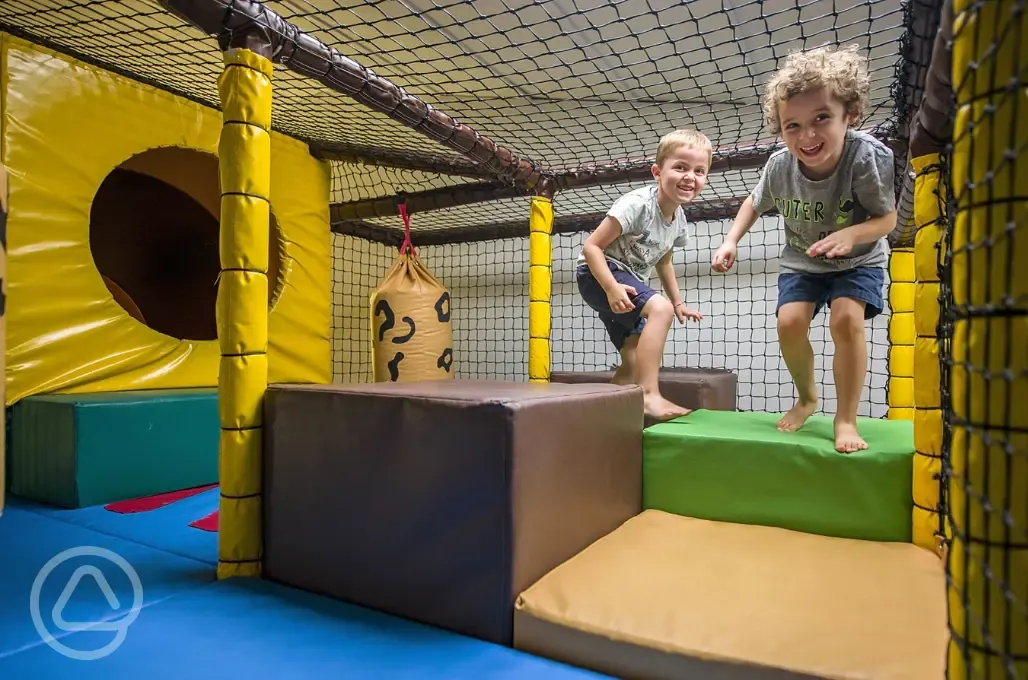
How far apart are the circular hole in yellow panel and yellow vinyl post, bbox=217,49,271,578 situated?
5.00 ft

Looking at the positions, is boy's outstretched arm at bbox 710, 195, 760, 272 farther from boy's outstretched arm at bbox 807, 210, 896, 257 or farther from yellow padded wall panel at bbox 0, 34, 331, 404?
yellow padded wall panel at bbox 0, 34, 331, 404

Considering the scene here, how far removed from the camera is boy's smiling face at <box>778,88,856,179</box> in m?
1.09

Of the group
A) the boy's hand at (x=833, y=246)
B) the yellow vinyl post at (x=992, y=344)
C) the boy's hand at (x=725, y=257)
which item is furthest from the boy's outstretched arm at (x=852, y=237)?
the yellow vinyl post at (x=992, y=344)

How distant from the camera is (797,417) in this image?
1275 millimetres

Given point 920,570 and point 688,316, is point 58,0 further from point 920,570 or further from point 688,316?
point 920,570

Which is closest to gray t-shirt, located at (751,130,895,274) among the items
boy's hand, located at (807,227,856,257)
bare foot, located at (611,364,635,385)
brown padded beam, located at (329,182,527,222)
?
boy's hand, located at (807,227,856,257)

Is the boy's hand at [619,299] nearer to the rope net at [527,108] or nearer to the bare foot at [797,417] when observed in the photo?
the bare foot at [797,417]

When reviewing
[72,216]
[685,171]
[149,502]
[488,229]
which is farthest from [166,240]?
[685,171]

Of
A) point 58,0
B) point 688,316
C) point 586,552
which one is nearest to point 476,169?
point 688,316

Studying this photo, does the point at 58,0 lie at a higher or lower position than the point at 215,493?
higher

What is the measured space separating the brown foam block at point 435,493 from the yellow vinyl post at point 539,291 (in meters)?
1.16

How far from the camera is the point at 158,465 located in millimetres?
1604

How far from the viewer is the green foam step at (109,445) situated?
1.47 metres

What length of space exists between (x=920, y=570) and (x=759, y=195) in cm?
82
